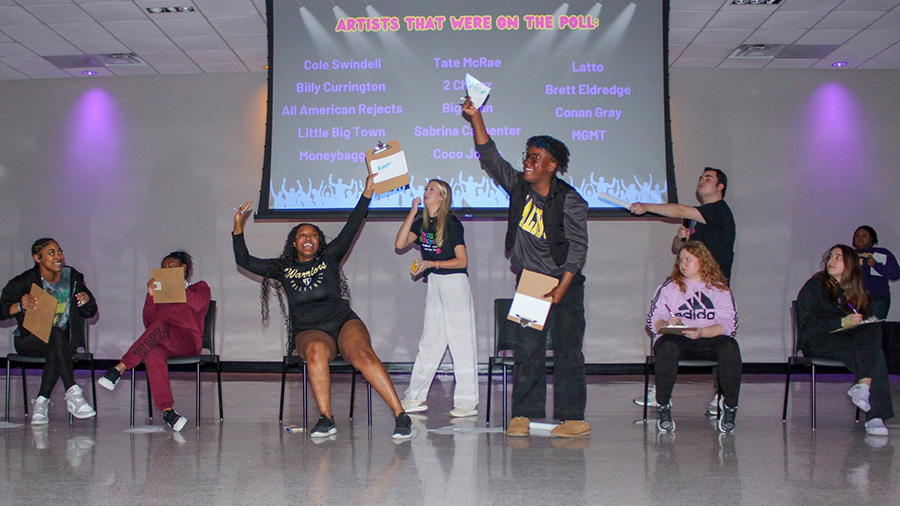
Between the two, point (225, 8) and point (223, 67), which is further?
point (223, 67)

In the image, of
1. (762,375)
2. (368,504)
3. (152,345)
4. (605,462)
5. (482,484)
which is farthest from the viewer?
(762,375)

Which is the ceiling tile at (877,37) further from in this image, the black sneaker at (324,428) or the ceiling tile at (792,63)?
the black sneaker at (324,428)

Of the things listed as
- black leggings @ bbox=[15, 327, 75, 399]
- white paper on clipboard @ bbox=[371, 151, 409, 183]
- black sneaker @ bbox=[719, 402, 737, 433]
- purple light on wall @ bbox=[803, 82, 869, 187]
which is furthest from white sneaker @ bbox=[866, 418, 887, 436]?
black leggings @ bbox=[15, 327, 75, 399]

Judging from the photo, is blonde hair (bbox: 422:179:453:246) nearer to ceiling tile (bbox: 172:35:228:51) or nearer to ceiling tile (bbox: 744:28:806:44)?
ceiling tile (bbox: 172:35:228:51)

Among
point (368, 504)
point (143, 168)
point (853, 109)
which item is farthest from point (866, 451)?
point (143, 168)

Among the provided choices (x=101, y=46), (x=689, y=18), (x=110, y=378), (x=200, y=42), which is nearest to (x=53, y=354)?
(x=110, y=378)

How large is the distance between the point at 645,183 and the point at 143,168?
5084 millimetres

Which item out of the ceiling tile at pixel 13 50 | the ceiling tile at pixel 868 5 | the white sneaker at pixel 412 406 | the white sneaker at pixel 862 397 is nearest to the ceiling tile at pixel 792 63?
the ceiling tile at pixel 868 5

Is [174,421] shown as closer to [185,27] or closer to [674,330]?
[674,330]

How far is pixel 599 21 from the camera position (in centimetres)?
570

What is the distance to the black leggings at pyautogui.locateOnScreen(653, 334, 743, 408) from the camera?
4.16 m

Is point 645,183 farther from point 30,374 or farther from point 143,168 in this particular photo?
point 30,374

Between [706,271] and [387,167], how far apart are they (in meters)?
1.90

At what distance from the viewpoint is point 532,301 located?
389 cm
